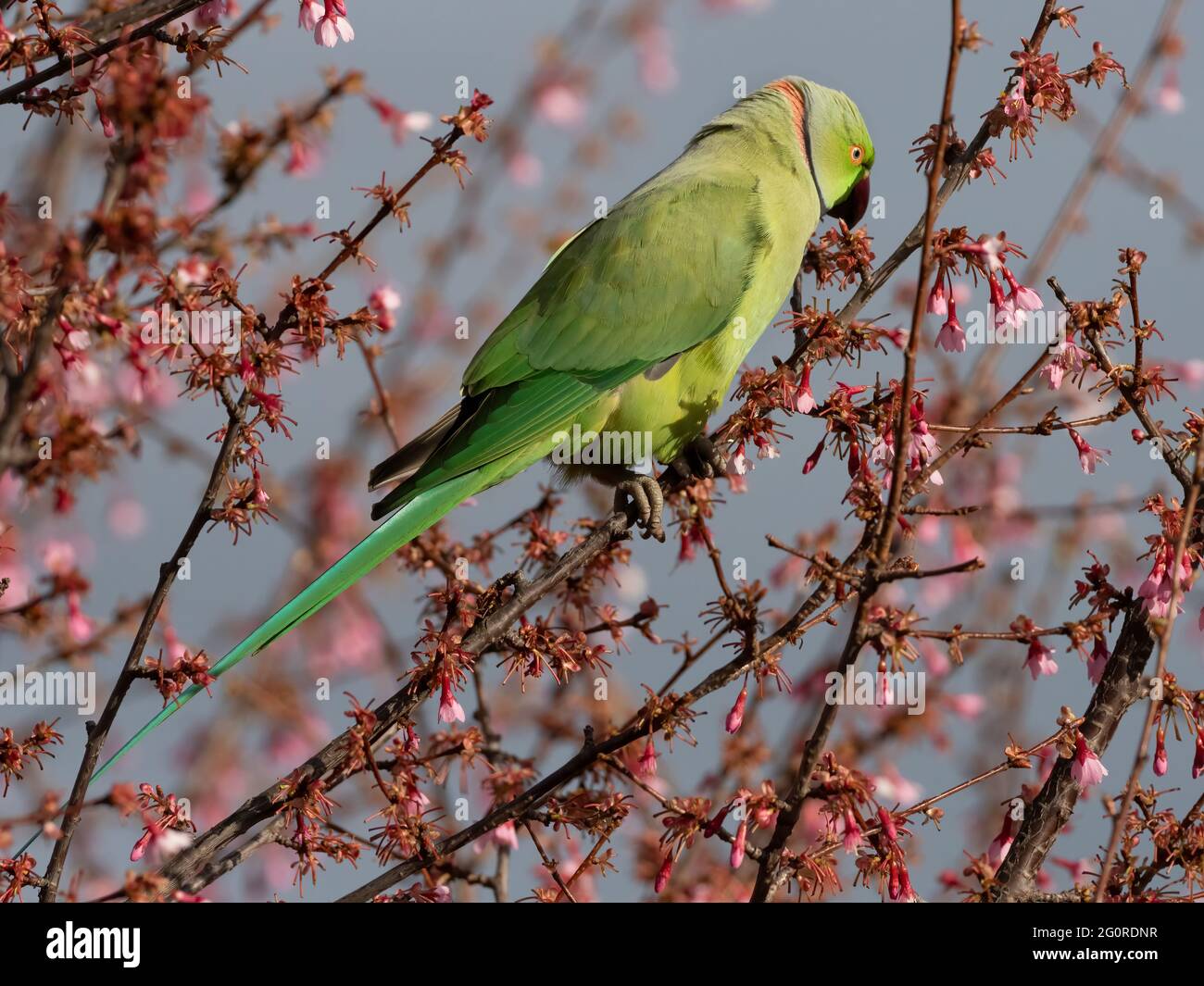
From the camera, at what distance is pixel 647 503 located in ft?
11.5

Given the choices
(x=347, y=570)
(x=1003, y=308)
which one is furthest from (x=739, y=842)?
(x=1003, y=308)

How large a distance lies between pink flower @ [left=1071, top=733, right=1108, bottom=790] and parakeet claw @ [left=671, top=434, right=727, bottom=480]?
1.41m

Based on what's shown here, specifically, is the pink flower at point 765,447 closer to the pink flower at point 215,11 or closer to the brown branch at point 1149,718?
the brown branch at point 1149,718

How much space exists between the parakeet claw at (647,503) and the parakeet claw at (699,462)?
131 millimetres

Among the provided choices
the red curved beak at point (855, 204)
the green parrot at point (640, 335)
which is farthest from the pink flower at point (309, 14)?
the red curved beak at point (855, 204)

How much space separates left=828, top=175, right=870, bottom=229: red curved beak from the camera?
4.64 meters

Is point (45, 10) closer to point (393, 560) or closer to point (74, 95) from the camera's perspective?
point (74, 95)

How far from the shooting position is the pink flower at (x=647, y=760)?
2629 millimetres

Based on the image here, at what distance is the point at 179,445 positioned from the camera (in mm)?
3340

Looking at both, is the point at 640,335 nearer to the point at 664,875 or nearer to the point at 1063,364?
the point at 1063,364

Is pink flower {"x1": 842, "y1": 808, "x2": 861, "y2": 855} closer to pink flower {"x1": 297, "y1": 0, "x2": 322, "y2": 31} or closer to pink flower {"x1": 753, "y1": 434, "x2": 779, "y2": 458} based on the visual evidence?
pink flower {"x1": 753, "y1": 434, "x2": 779, "y2": 458}

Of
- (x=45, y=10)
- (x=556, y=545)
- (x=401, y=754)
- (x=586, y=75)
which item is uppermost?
(x=586, y=75)
